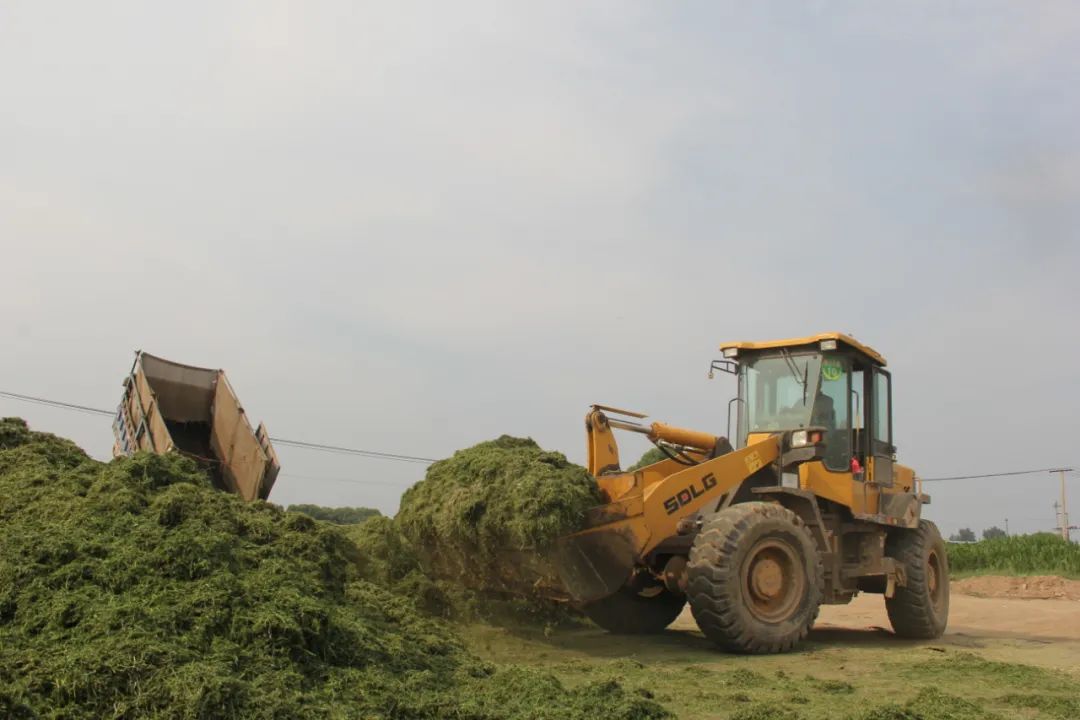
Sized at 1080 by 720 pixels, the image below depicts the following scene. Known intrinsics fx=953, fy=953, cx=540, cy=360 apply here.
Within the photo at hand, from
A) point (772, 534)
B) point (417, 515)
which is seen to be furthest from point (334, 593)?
point (772, 534)

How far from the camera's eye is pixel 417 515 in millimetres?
8539

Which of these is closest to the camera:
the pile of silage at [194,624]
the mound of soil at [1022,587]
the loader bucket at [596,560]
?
the pile of silage at [194,624]

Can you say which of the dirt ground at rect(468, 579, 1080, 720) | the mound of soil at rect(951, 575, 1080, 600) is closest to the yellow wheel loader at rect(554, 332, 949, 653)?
the dirt ground at rect(468, 579, 1080, 720)

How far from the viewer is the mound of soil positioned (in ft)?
63.6

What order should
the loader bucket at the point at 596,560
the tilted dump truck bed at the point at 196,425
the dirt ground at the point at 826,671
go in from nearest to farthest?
the dirt ground at the point at 826,671
the loader bucket at the point at 596,560
the tilted dump truck bed at the point at 196,425

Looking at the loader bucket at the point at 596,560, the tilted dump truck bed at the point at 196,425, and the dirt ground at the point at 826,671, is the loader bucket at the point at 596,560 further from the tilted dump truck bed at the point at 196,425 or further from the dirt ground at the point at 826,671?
the tilted dump truck bed at the point at 196,425

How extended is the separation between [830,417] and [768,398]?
67cm

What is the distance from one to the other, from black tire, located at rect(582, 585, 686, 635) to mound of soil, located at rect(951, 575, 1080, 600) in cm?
1242

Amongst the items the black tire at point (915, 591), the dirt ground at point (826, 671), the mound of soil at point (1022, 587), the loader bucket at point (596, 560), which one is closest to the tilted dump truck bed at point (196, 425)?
the dirt ground at point (826, 671)

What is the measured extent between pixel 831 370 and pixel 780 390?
0.56 meters

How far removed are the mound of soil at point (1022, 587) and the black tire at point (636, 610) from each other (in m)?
12.4

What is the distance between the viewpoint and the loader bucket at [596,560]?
791 centimetres

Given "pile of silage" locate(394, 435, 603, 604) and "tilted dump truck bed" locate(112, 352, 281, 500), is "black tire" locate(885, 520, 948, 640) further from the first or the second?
"tilted dump truck bed" locate(112, 352, 281, 500)

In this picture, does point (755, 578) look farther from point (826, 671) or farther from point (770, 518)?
point (826, 671)
